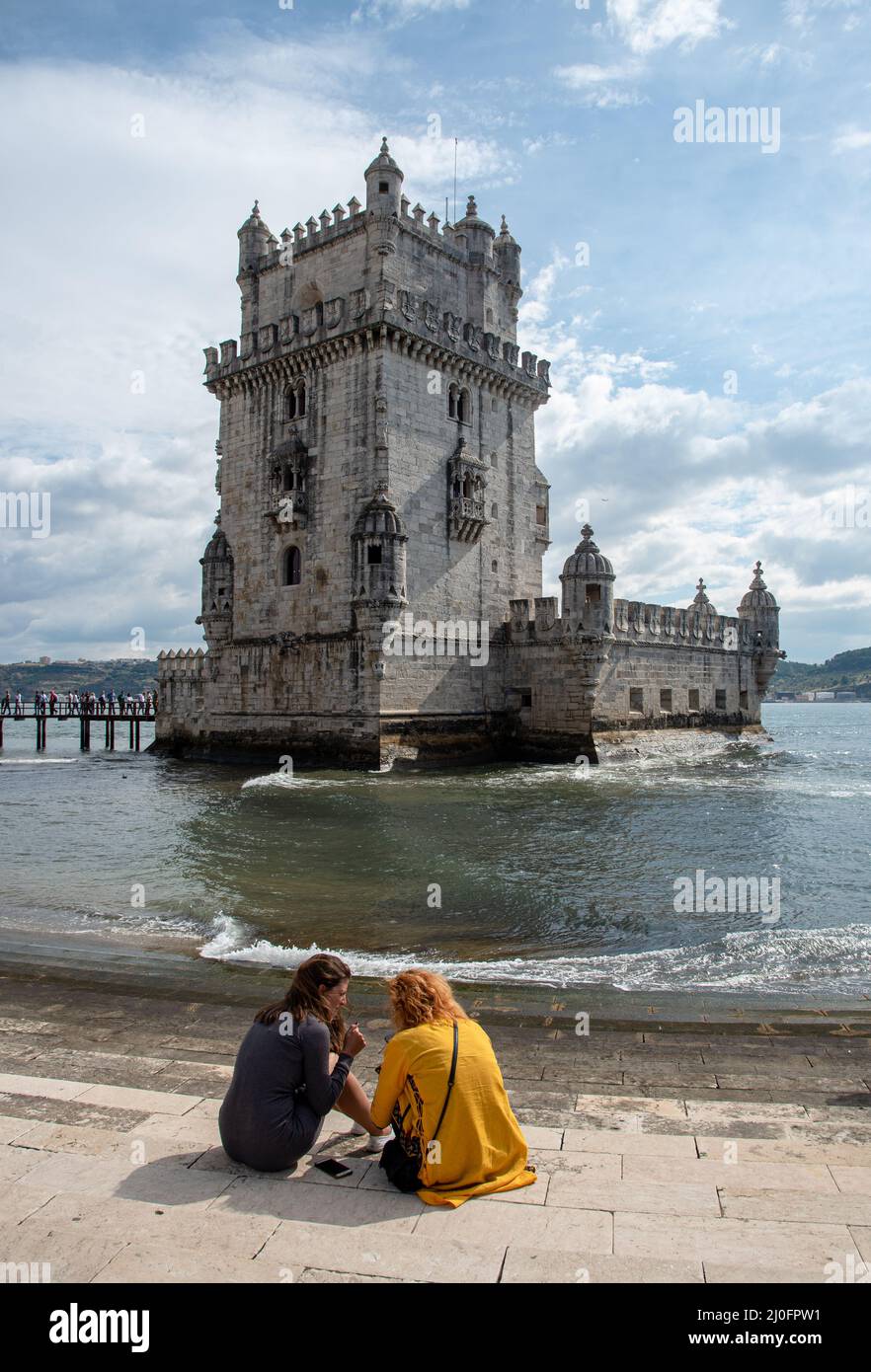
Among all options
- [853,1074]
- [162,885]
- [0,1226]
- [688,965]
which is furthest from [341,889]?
[0,1226]

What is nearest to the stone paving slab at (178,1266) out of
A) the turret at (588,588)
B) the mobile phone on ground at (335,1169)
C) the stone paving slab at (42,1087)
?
the mobile phone on ground at (335,1169)

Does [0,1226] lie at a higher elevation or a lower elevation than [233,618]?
lower

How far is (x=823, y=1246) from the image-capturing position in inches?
145

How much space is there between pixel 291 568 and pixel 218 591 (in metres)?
3.74

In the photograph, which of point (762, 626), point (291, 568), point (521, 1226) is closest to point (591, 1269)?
point (521, 1226)

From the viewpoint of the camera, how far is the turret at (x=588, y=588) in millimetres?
31625

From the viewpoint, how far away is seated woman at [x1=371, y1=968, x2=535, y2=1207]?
14.0 feet

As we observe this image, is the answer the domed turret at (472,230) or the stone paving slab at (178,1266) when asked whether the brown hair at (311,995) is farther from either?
the domed turret at (472,230)

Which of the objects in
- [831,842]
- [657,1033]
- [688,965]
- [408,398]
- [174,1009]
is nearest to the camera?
[657,1033]

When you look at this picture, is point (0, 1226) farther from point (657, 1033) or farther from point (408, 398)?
point (408, 398)

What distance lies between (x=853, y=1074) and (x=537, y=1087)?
7.00 feet

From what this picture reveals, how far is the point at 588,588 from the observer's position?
32125 mm

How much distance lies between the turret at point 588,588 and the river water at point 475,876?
6.62 meters

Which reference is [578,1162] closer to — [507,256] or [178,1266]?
[178,1266]
